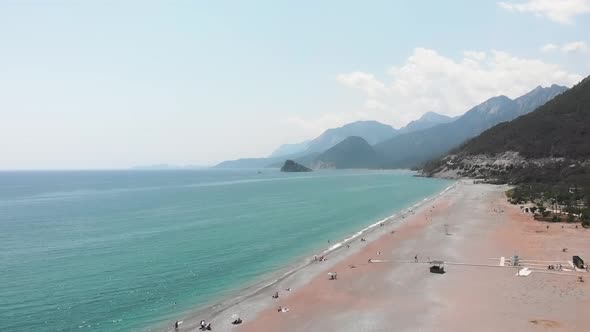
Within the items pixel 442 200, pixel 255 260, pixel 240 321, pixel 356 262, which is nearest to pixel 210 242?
pixel 255 260

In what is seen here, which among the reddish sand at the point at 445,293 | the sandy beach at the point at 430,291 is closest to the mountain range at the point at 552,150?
the sandy beach at the point at 430,291

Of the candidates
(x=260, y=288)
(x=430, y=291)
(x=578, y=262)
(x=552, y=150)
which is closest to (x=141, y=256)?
(x=260, y=288)

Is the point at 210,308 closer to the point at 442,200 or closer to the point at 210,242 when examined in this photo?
the point at 210,242

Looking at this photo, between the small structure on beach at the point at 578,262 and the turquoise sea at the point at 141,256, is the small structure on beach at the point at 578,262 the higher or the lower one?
the higher one

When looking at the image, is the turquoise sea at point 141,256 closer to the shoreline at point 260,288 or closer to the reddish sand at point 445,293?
the shoreline at point 260,288

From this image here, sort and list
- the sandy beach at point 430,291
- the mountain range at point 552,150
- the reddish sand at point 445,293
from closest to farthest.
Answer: the reddish sand at point 445,293 < the sandy beach at point 430,291 < the mountain range at point 552,150

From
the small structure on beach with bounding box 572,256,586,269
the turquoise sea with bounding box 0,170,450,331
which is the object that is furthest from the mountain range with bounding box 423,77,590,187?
the small structure on beach with bounding box 572,256,586,269

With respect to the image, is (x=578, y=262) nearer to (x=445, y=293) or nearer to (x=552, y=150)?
(x=445, y=293)

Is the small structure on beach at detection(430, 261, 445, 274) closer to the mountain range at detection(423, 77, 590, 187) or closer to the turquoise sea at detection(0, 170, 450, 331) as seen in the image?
the turquoise sea at detection(0, 170, 450, 331)
